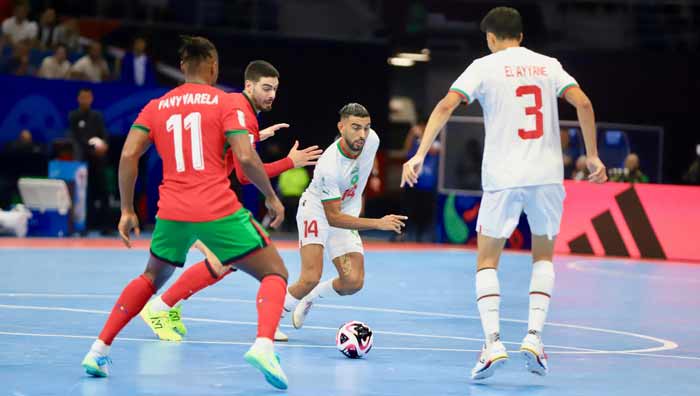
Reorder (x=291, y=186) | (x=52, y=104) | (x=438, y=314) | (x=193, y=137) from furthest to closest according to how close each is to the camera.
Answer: (x=291, y=186) < (x=52, y=104) < (x=438, y=314) < (x=193, y=137)

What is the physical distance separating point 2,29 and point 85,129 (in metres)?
3.24

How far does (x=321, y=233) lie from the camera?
10.2 m

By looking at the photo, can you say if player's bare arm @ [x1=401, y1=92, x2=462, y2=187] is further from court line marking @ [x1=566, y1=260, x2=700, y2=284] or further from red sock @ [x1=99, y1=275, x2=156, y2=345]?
court line marking @ [x1=566, y1=260, x2=700, y2=284]

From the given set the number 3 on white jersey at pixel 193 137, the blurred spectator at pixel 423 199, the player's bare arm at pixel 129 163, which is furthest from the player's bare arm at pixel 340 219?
the blurred spectator at pixel 423 199

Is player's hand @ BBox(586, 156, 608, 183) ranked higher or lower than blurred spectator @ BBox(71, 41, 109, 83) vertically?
lower

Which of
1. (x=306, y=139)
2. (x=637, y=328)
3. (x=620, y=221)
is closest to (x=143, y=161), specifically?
(x=306, y=139)

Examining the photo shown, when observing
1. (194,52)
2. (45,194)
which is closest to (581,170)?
(45,194)

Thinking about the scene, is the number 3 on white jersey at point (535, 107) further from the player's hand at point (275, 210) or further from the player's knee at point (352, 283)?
the player's knee at point (352, 283)

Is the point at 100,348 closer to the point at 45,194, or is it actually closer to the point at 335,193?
the point at 335,193

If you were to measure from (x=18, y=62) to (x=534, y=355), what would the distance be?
693 inches

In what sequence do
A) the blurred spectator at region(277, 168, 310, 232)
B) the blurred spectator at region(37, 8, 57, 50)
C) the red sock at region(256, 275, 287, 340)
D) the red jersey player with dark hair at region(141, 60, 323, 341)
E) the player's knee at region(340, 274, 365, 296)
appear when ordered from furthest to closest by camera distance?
the blurred spectator at region(277, 168, 310, 232)
the blurred spectator at region(37, 8, 57, 50)
the player's knee at region(340, 274, 365, 296)
the red jersey player with dark hair at region(141, 60, 323, 341)
the red sock at region(256, 275, 287, 340)

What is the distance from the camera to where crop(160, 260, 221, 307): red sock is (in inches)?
364

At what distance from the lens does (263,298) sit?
736 centimetres

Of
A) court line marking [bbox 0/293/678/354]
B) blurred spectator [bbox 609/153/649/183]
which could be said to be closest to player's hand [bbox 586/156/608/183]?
court line marking [bbox 0/293/678/354]
